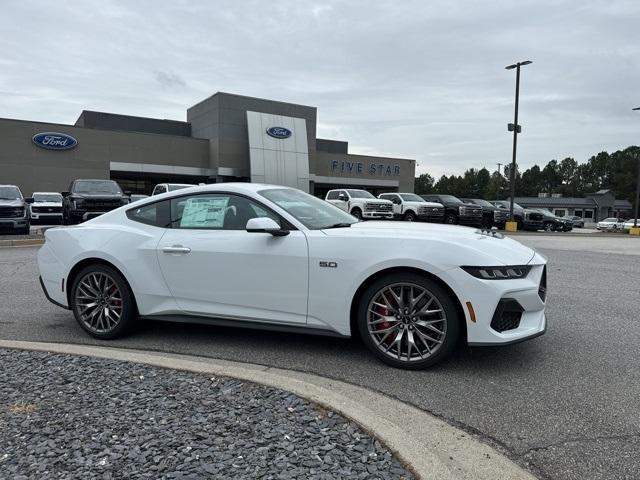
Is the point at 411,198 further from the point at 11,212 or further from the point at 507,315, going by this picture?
the point at 507,315

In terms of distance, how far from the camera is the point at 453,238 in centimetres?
395

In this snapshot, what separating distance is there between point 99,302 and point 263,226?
2001 millimetres

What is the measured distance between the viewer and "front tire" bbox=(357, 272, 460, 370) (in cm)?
378

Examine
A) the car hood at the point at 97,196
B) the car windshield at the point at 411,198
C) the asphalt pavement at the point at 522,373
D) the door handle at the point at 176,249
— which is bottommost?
the asphalt pavement at the point at 522,373

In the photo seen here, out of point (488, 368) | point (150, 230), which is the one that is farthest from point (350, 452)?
point (150, 230)

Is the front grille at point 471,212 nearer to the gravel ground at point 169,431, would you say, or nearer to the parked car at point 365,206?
the parked car at point 365,206

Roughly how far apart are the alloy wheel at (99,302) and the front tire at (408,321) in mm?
2447

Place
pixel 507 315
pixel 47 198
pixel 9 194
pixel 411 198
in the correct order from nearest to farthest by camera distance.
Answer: pixel 507 315 < pixel 9 194 < pixel 47 198 < pixel 411 198

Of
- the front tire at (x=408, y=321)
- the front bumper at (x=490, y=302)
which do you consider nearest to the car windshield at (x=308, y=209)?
the front tire at (x=408, y=321)

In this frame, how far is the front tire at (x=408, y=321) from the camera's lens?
3.78 m

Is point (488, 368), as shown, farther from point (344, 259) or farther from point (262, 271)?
point (262, 271)

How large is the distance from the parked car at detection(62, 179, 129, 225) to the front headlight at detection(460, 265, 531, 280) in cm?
1598

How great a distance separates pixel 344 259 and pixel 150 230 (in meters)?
2.03

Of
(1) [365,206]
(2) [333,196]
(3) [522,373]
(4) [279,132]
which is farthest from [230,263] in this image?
(4) [279,132]
